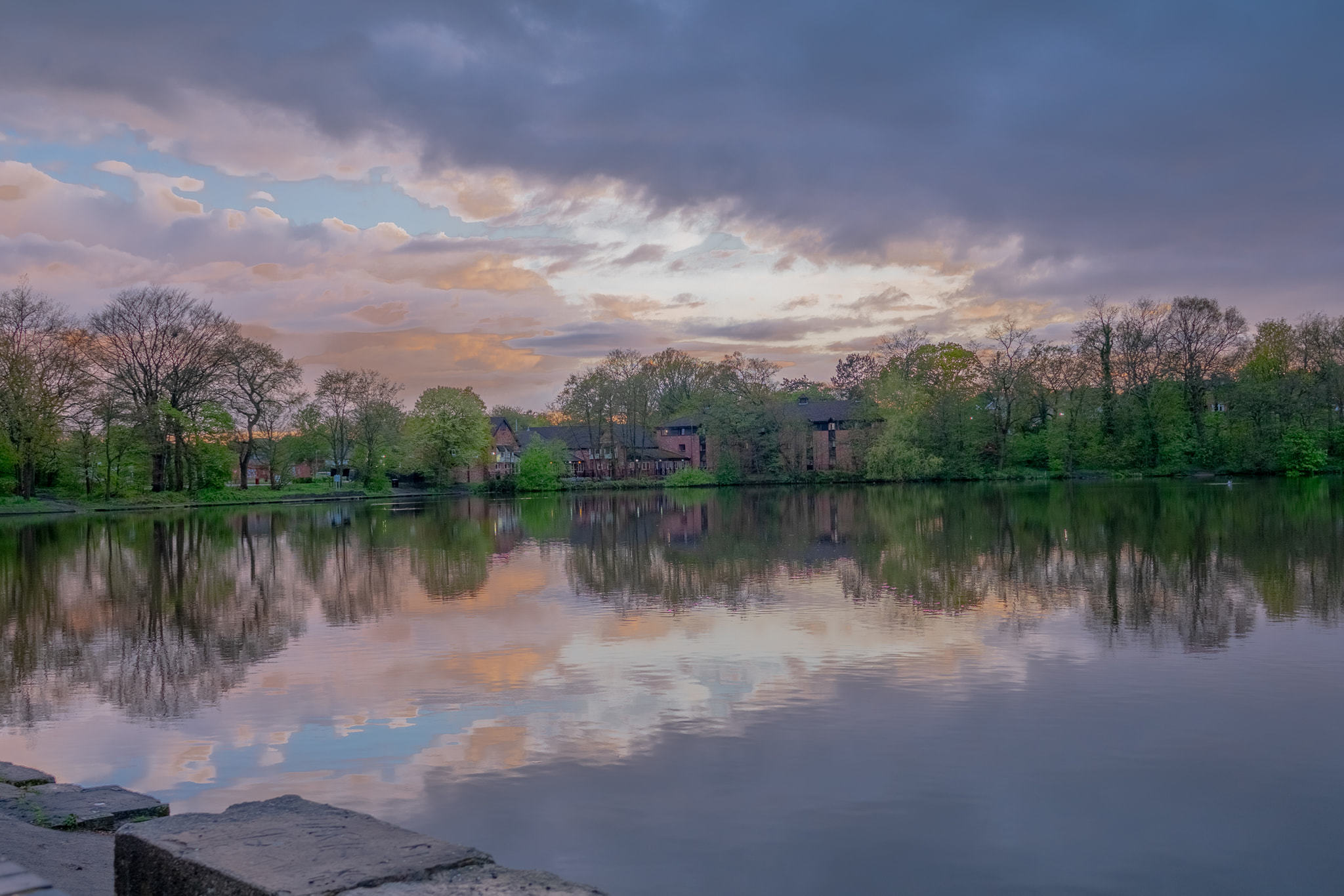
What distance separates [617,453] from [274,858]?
98.6 meters

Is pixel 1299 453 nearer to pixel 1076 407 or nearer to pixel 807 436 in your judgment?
pixel 1076 407

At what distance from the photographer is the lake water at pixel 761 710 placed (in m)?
6.54

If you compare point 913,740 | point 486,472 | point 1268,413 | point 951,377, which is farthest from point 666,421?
point 913,740

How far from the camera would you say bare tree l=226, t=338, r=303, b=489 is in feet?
214

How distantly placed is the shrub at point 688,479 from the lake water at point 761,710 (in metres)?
66.3

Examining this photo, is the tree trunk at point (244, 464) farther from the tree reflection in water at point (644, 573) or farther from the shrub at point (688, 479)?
the shrub at point (688, 479)

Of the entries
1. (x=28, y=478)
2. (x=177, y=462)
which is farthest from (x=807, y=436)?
(x=28, y=478)

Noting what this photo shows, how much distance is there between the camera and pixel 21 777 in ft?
24.9

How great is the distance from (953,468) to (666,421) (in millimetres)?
36629

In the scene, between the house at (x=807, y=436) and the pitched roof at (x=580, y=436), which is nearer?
the house at (x=807, y=436)

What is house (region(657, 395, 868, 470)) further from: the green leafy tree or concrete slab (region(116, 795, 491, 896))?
concrete slab (region(116, 795, 491, 896))

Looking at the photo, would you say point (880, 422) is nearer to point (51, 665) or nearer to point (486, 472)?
point (486, 472)

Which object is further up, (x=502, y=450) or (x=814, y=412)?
(x=814, y=412)

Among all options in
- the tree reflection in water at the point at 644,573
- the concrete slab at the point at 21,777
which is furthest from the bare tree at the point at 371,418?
the concrete slab at the point at 21,777
